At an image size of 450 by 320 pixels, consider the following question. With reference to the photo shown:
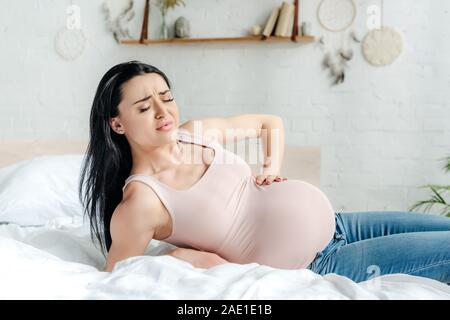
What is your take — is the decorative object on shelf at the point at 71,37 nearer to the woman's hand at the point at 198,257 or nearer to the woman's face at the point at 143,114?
the woman's face at the point at 143,114

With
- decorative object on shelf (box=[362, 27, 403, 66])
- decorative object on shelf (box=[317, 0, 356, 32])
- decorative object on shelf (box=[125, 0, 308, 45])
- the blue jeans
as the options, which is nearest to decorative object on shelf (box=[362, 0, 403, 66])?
decorative object on shelf (box=[362, 27, 403, 66])

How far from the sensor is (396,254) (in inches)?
51.9

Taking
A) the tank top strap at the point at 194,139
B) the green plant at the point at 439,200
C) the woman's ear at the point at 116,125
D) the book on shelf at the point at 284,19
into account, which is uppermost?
the book on shelf at the point at 284,19

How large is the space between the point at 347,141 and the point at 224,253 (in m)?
1.70

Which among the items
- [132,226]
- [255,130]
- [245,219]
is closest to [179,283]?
[132,226]

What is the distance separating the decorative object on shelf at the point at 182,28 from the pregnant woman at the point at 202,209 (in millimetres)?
1538

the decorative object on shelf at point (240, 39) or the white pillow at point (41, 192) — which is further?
the decorative object on shelf at point (240, 39)

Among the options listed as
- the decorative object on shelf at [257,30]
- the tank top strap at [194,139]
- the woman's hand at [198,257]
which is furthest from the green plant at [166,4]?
the woman's hand at [198,257]

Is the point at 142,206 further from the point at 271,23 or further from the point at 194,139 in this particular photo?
the point at 271,23

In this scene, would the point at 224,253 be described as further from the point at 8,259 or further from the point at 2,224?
the point at 2,224

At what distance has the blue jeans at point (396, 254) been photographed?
4.22 ft

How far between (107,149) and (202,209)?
315mm

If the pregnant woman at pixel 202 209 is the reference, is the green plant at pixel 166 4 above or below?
above
